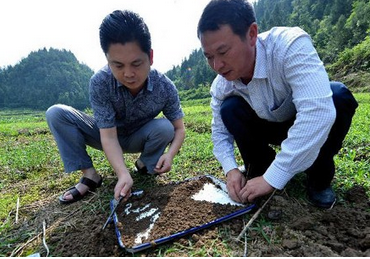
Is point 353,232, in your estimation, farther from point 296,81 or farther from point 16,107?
point 16,107

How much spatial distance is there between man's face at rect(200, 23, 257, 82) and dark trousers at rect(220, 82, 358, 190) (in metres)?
0.38

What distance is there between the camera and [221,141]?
81.5 inches

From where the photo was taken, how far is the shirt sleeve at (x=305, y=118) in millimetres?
1470

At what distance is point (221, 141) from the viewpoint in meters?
2.07

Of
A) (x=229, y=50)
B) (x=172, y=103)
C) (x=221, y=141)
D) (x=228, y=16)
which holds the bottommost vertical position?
(x=221, y=141)

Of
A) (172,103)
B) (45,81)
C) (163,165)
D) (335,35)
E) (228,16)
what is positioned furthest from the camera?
(45,81)

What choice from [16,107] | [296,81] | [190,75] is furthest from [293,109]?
[16,107]

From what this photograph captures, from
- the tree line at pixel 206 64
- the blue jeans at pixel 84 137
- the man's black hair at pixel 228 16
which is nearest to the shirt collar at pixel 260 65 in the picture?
the man's black hair at pixel 228 16

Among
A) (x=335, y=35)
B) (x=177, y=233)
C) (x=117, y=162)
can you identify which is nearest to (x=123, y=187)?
(x=117, y=162)

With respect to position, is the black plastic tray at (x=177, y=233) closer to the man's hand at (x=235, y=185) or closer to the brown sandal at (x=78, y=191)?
the man's hand at (x=235, y=185)

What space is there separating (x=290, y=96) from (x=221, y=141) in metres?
0.55

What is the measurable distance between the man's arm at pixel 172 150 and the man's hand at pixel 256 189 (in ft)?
2.26

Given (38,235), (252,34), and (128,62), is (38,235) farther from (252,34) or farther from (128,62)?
(252,34)

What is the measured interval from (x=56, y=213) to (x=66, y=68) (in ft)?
270
